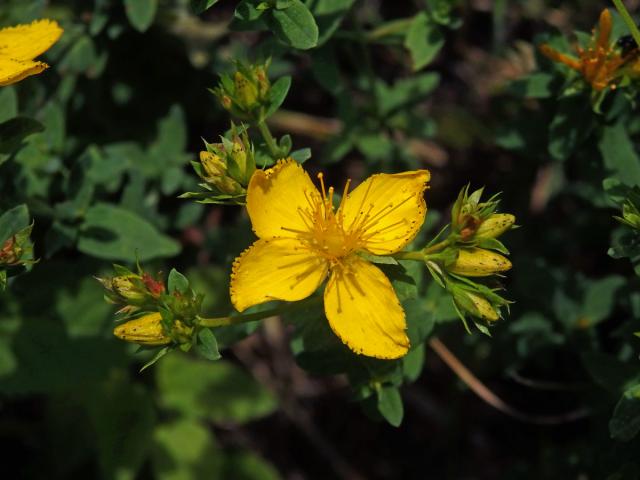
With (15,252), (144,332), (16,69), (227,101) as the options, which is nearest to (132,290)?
(144,332)

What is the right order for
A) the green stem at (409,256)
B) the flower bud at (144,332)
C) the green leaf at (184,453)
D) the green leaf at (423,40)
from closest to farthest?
the flower bud at (144,332), the green stem at (409,256), the green leaf at (423,40), the green leaf at (184,453)

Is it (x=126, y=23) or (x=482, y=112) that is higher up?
(x=126, y=23)

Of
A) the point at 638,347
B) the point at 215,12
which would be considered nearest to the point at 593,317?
the point at 638,347

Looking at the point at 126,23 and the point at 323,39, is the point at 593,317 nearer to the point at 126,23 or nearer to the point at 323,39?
the point at 323,39

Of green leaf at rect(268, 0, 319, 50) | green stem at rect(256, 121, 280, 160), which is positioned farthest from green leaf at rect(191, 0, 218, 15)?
green stem at rect(256, 121, 280, 160)

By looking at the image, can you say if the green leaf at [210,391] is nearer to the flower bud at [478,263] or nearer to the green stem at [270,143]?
the green stem at [270,143]

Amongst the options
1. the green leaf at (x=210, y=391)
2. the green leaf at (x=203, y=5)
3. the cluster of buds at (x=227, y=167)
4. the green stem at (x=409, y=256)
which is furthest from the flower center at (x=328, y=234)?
the green leaf at (x=210, y=391)

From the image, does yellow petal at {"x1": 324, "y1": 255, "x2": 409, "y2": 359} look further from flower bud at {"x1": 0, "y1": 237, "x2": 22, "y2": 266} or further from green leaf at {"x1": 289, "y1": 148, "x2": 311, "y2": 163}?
flower bud at {"x1": 0, "y1": 237, "x2": 22, "y2": 266}
